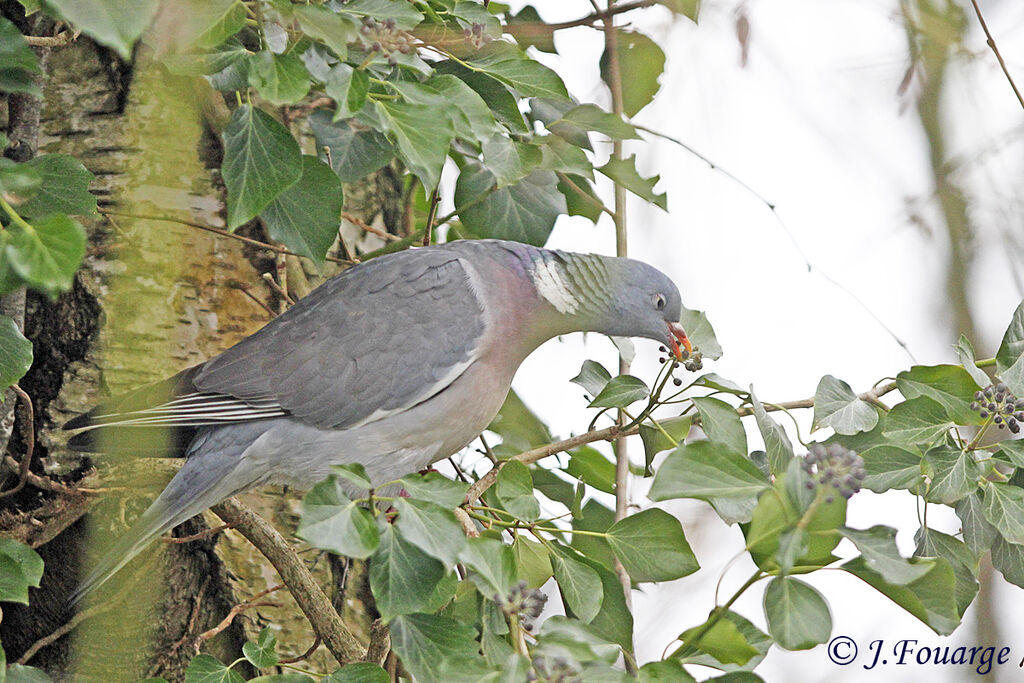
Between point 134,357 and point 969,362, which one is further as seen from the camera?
point 134,357

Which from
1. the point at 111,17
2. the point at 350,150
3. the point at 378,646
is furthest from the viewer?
the point at 350,150

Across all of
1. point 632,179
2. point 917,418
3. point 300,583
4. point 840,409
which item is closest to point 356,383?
point 300,583

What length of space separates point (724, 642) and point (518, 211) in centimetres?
91

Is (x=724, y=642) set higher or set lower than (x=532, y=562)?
higher

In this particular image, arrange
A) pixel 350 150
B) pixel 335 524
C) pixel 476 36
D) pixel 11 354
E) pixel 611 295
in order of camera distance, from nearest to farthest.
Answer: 1. pixel 335 524
2. pixel 11 354
3. pixel 476 36
4. pixel 350 150
5. pixel 611 295

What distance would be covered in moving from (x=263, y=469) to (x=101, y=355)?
427mm

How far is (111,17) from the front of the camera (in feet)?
2.89

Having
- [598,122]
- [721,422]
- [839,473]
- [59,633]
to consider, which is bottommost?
[59,633]

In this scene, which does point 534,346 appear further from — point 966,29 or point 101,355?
point 966,29

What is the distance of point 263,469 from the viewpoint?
170 cm

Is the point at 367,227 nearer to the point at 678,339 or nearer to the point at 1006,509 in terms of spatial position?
the point at 678,339

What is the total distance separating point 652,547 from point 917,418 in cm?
45

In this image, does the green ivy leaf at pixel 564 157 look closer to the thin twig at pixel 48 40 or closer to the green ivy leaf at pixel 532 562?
the green ivy leaf at pixel 532 562

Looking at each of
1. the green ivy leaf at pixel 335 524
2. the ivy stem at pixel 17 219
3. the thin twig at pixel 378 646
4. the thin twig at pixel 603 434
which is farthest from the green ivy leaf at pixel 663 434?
the ivy stem at pixel 17 219
